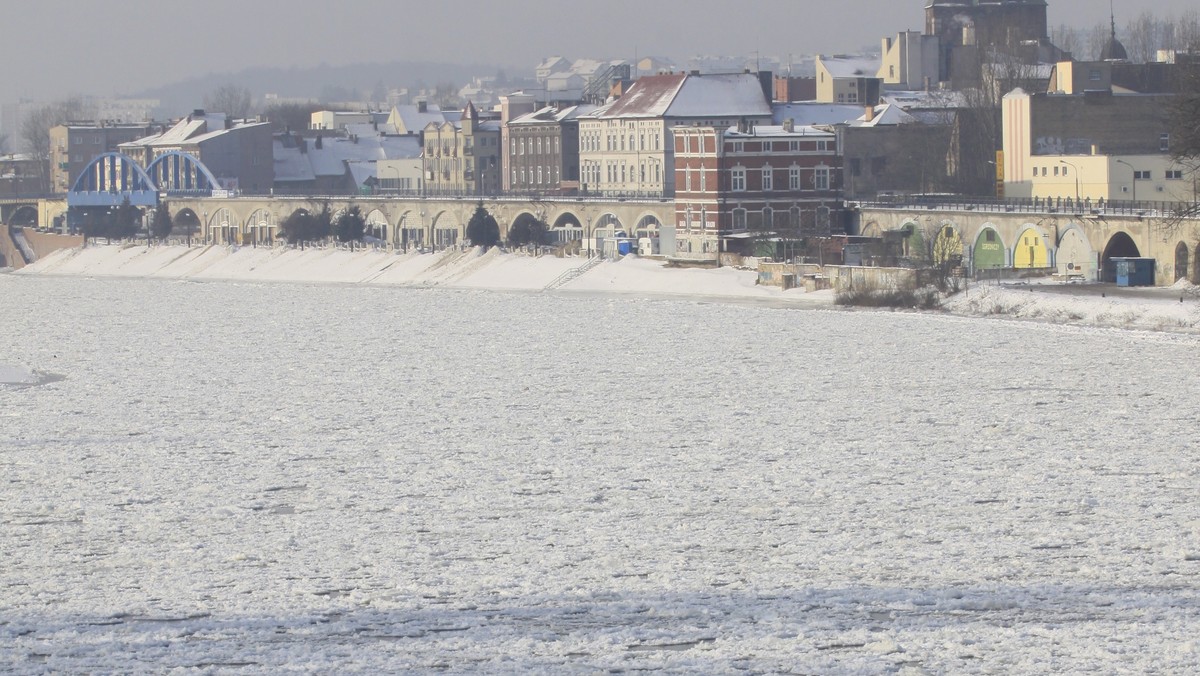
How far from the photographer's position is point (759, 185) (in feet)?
263

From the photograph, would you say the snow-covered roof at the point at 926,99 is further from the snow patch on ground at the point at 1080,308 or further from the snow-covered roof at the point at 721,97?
the snow patch on ground at the point at 1080,308

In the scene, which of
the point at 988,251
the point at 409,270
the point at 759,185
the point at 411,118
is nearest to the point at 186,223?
the point at 411,118

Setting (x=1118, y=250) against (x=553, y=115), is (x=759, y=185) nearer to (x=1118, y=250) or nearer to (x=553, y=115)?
(x=1118, y=250)

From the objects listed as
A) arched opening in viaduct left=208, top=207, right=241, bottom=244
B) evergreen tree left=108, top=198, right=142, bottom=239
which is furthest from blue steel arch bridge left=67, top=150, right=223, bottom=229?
arched opening in viaduct left=208, top=207, right=241, bottom=244

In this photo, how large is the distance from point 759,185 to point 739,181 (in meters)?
0.85

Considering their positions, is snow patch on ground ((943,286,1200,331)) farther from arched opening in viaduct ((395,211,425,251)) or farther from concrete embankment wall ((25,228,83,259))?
concrete embankment wall ((25,228,83,259))

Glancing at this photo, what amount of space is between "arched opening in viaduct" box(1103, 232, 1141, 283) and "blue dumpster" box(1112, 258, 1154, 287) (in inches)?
73.9

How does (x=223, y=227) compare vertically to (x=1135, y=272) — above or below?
above

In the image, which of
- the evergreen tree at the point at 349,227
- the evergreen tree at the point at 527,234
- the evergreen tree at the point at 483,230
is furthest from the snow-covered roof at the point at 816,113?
the evergreen tree at the point at 349,227

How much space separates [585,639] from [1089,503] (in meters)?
8.10

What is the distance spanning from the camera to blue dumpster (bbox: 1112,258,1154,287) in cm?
6038

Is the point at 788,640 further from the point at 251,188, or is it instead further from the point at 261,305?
the point at 251,188

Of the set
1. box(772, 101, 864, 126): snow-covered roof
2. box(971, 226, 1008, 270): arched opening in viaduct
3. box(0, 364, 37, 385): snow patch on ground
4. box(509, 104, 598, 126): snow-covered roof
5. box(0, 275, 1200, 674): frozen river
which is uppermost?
box(509, 104, 598, 126): snow-covered roof

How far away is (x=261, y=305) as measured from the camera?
7094cm
